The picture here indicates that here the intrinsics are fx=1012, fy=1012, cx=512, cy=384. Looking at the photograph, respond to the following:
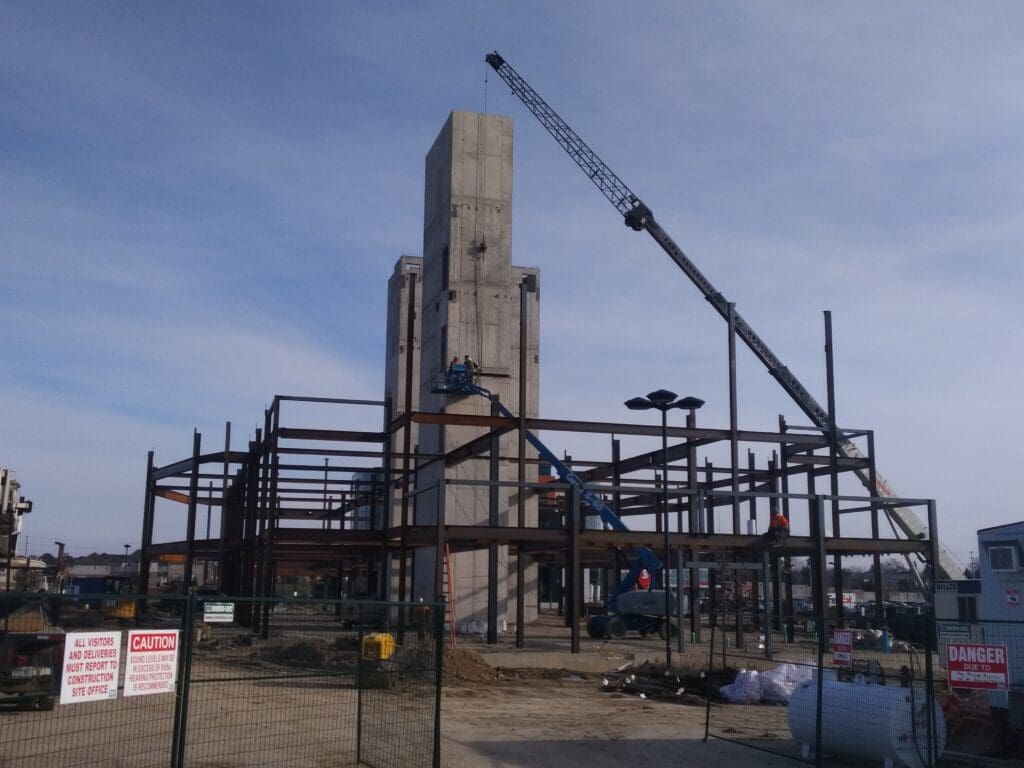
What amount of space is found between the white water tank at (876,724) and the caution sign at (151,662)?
8.07 meters

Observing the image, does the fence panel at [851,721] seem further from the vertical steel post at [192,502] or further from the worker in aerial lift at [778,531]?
the vertical steel post at [192,502]

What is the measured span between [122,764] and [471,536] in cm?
1652

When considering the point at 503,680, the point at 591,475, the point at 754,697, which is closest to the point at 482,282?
the point at 591,475

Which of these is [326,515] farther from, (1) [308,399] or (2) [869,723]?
(2) [869,723]

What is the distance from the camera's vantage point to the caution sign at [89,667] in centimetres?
812

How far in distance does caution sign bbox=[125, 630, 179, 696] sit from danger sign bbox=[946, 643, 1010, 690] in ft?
27.0

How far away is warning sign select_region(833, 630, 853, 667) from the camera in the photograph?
15.0 meters

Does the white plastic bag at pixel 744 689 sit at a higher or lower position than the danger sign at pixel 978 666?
lower

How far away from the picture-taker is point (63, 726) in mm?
13281

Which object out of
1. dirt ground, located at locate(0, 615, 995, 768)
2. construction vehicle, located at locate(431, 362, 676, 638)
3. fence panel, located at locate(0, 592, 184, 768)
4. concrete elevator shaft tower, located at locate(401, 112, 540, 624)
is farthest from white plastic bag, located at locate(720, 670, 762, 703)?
concrete elevator shaft tower, located at locate(401, 112, 540, 624)

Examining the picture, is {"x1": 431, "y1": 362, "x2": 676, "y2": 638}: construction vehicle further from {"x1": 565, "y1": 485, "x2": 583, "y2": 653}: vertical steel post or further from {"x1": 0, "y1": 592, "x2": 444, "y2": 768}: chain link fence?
{"x1": 0, "y1": 592, "x2": 444, "y2": 768}: chain link fence

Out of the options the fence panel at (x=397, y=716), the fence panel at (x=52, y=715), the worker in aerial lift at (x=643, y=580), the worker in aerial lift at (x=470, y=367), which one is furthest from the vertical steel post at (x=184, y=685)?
the worker in aerial lift at (x=470, y=367)

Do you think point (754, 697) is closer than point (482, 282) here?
Yes

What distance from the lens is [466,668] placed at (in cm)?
2231
